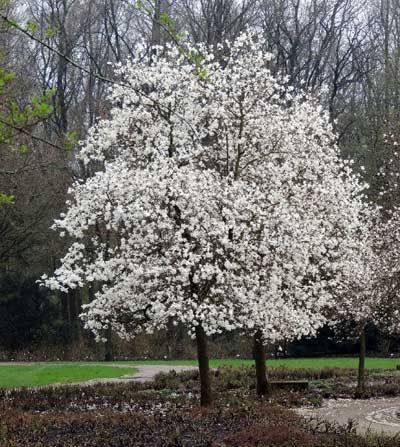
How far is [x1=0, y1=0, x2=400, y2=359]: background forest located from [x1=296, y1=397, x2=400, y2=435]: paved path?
9203 millimetres

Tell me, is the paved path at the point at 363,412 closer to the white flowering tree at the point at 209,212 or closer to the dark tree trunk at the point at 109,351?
the white flowering tree at the point at 209,212

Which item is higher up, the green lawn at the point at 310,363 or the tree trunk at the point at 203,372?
the tree trunk at the point at 203,372

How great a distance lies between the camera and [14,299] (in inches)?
1134

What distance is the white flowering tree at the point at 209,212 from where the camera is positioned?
11789 mm

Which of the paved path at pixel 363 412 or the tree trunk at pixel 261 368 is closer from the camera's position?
the paved path at pixel 363 412

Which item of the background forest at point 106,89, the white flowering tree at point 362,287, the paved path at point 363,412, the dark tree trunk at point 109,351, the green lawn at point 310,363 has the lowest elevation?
the paved path at point 363,412

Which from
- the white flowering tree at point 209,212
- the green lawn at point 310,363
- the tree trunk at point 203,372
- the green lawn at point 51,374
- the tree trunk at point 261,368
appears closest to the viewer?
the white flowering tree at point 209,212

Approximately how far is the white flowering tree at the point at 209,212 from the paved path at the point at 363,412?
161cm

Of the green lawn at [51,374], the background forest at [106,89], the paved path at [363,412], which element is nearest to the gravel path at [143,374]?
the green lawn at [51,374]

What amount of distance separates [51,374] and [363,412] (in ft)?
33.3

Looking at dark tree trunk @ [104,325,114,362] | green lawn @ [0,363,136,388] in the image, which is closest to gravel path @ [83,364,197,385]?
green lawn @ [0,363,136,388]

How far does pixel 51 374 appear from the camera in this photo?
20.7 metres

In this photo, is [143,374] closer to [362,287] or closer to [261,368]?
[261,368]

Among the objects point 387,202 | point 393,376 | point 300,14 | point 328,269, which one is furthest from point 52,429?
point 300,14
